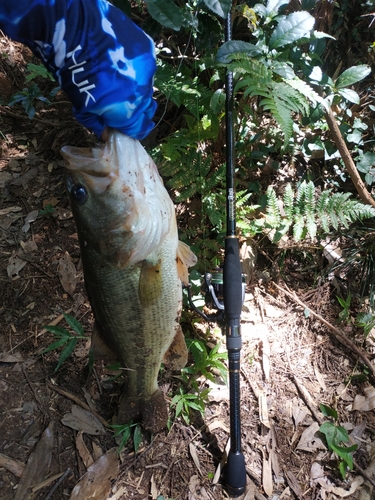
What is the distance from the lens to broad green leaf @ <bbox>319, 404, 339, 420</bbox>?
319cm

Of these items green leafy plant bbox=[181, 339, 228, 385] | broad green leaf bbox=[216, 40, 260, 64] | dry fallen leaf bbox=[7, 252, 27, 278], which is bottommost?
green leafy plant bbox=[181, 339, 228, 385]

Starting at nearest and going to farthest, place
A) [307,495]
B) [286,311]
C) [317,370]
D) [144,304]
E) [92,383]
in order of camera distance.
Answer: [144,304] < [307,495] < [92,383] < [317,370] < [286,311]

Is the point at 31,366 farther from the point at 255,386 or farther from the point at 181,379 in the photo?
the point at 255,386

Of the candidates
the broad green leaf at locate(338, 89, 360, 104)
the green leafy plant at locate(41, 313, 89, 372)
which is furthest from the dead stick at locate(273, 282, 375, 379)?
the green leafy plant at locate(41, 313, 89, 372)

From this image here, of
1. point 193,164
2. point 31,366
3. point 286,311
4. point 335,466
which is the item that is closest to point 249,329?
point 286,311

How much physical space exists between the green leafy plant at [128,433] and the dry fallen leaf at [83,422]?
13 centimetres

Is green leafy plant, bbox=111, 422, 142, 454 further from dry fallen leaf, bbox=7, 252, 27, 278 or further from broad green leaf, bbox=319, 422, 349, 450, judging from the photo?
dry fallen leaf, bbox=7, 252, 27, 278


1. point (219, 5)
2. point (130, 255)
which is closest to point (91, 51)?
point (219, 5)

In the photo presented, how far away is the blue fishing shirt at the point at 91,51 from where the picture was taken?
1.79 metres

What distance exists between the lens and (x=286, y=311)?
12.1 feet

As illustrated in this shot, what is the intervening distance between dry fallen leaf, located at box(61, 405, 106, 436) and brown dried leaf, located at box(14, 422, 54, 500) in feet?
0.43

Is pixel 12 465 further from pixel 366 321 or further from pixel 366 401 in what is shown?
pixel 366 321

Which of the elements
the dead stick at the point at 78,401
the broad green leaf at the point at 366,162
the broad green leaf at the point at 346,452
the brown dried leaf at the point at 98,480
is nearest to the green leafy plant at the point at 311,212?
the broad green leaf at the point at 366,162

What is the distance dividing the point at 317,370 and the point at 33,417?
7.45ft
